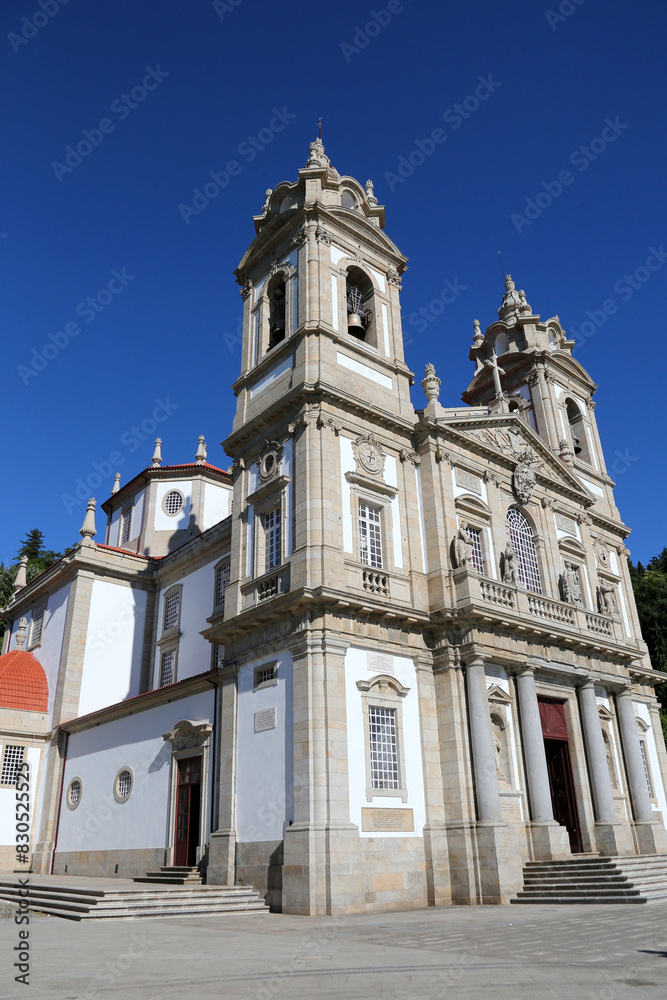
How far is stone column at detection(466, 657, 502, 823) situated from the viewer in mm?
16750

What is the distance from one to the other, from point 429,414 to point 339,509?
15.4ft

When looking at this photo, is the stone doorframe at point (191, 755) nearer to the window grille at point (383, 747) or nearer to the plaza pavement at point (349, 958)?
the window grille at point (383, 747)

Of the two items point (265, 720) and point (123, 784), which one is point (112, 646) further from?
point (265, 720)

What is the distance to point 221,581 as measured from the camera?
24.9 m

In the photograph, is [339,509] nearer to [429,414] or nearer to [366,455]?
[366,455]

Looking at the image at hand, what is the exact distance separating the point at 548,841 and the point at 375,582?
732 cm

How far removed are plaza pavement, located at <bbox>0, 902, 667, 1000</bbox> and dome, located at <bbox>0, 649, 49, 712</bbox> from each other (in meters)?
14.4

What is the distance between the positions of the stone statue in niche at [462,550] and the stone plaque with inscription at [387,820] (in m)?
6.01

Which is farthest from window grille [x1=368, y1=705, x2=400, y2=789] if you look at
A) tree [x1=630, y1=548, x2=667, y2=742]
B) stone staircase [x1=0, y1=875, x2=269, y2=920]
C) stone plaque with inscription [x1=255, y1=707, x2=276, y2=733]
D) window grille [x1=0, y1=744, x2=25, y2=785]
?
tree [x1=630, y1=548, x2=667, y2=742]

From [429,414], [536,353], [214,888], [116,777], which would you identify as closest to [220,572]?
[116,777]

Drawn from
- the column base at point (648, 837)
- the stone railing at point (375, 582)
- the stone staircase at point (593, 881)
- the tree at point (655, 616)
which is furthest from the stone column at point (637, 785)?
the tree at point (655, 616)

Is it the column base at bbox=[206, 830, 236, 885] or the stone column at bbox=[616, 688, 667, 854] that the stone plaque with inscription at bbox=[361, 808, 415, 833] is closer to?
the column base at bbox=[206, 830, 236, 885]

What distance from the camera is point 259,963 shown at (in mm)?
8125

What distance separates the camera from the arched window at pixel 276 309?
74.6 ft
